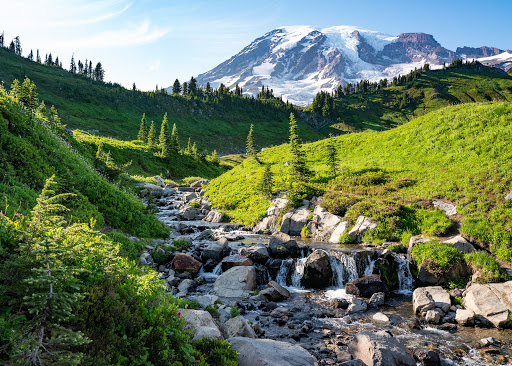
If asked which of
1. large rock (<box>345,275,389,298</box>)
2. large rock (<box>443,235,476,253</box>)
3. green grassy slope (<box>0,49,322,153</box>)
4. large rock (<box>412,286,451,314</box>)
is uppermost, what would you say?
green grassy slope (<box>0,49,322,153</box>)

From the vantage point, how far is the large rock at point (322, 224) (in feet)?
83.6

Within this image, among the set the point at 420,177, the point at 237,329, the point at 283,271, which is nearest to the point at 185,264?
the point at 283,271

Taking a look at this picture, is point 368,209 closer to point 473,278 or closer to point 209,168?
point 473,278

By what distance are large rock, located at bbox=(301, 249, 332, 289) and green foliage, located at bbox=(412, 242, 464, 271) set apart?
5.54m

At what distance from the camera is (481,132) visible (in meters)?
30.1

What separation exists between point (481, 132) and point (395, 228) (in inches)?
697

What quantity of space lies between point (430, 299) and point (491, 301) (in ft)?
8.08

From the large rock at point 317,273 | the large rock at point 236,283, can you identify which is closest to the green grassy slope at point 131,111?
the large rock at point 236,283

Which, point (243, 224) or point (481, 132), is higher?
point (481, 132)

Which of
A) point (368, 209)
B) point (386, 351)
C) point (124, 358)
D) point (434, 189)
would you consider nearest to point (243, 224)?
point (368, 209)

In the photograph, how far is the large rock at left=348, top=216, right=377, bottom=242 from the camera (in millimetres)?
23217

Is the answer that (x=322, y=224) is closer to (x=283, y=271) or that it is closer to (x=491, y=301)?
(x=283, y=271)

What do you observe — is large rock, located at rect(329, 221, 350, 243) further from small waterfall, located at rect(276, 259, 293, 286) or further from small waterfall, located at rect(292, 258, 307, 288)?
small waterfall, located at rect(276, 259, 293, 286)

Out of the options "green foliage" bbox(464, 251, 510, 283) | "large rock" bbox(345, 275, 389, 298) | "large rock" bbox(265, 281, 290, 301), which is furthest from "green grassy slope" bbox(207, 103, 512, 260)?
"large rock" bbox(265, 281, 290, 301)
